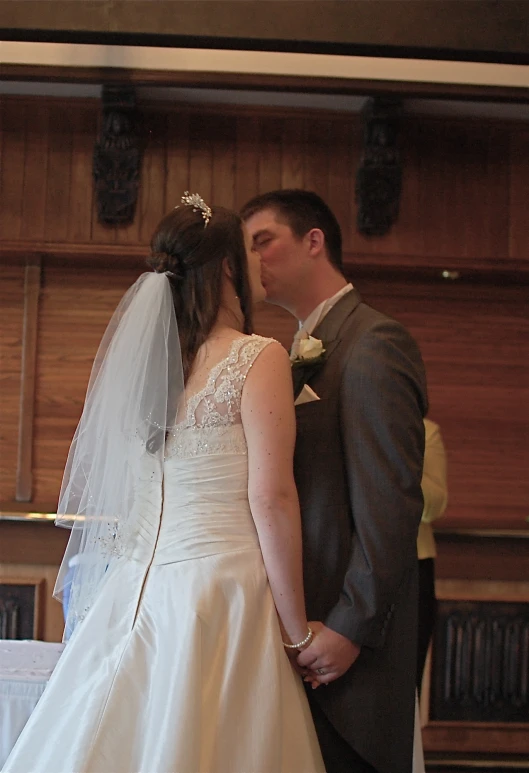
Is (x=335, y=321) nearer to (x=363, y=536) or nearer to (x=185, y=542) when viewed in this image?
(x=363, y=536)

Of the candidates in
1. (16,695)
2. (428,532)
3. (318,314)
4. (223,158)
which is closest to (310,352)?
(318,314)

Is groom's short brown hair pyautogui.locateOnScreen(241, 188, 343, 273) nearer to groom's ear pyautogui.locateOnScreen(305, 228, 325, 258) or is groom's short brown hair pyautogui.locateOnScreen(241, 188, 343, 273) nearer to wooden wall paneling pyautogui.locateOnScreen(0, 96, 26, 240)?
groom's ear pyautogui.locateOnScreen(305, 228, 325, 258)

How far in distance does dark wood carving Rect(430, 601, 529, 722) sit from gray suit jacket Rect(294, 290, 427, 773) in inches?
75.2

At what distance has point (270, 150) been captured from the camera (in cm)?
362

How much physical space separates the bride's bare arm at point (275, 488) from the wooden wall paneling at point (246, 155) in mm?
2147

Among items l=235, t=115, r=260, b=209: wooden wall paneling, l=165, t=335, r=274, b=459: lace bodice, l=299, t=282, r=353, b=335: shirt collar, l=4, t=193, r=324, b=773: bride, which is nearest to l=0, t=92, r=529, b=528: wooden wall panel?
l=235, t=115, r=260, b=209: wooden wall paneling

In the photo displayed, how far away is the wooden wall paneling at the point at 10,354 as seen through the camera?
371 centimetres

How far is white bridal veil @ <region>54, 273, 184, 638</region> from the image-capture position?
5.56 feet

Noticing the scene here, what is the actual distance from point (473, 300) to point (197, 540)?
260cm

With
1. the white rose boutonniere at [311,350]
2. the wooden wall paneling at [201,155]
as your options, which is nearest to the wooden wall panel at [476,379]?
the wooden wall paneling at [201,155]

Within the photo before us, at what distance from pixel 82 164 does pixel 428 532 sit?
2.17 m

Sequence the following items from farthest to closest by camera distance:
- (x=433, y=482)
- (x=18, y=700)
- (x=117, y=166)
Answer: (x=117, y=166), (x=433, y=482), (x=18, y=700)

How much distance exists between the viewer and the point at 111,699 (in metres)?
1.47

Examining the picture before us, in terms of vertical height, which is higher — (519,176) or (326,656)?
(519,176)
